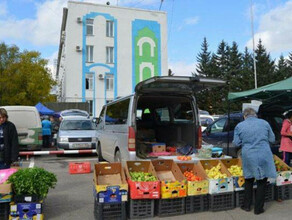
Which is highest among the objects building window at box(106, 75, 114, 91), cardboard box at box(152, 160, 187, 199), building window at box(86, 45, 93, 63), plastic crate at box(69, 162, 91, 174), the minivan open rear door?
building window at box(86, 45, 93, 63)

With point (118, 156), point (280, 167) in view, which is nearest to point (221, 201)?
point (280, 167)

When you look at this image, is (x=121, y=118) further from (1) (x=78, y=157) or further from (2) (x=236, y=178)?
(1) (x=78, y=157)

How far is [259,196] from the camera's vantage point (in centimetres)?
524

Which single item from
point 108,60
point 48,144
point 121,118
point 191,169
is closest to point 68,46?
point 108,60

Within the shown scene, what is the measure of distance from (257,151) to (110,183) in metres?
2.60

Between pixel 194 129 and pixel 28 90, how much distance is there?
96.0 feet

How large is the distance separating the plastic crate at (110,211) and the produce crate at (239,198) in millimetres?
2064

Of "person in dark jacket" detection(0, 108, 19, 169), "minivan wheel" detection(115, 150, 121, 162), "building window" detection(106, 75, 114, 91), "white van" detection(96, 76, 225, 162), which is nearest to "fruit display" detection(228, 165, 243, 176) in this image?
"white van" detection(96, 76, 225, 162)

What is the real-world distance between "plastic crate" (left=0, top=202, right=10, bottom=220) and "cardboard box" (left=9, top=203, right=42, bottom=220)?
15 cm

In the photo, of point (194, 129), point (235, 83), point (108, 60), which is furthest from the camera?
point (235, 83)

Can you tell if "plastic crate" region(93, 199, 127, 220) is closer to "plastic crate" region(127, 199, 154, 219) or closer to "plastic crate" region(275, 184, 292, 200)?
"plastic crate" region(127, 199, 154, 219)

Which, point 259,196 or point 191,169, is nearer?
point 259,196

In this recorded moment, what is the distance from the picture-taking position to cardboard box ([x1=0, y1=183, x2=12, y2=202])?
Result: 4602mm

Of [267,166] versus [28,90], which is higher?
[28,90]
